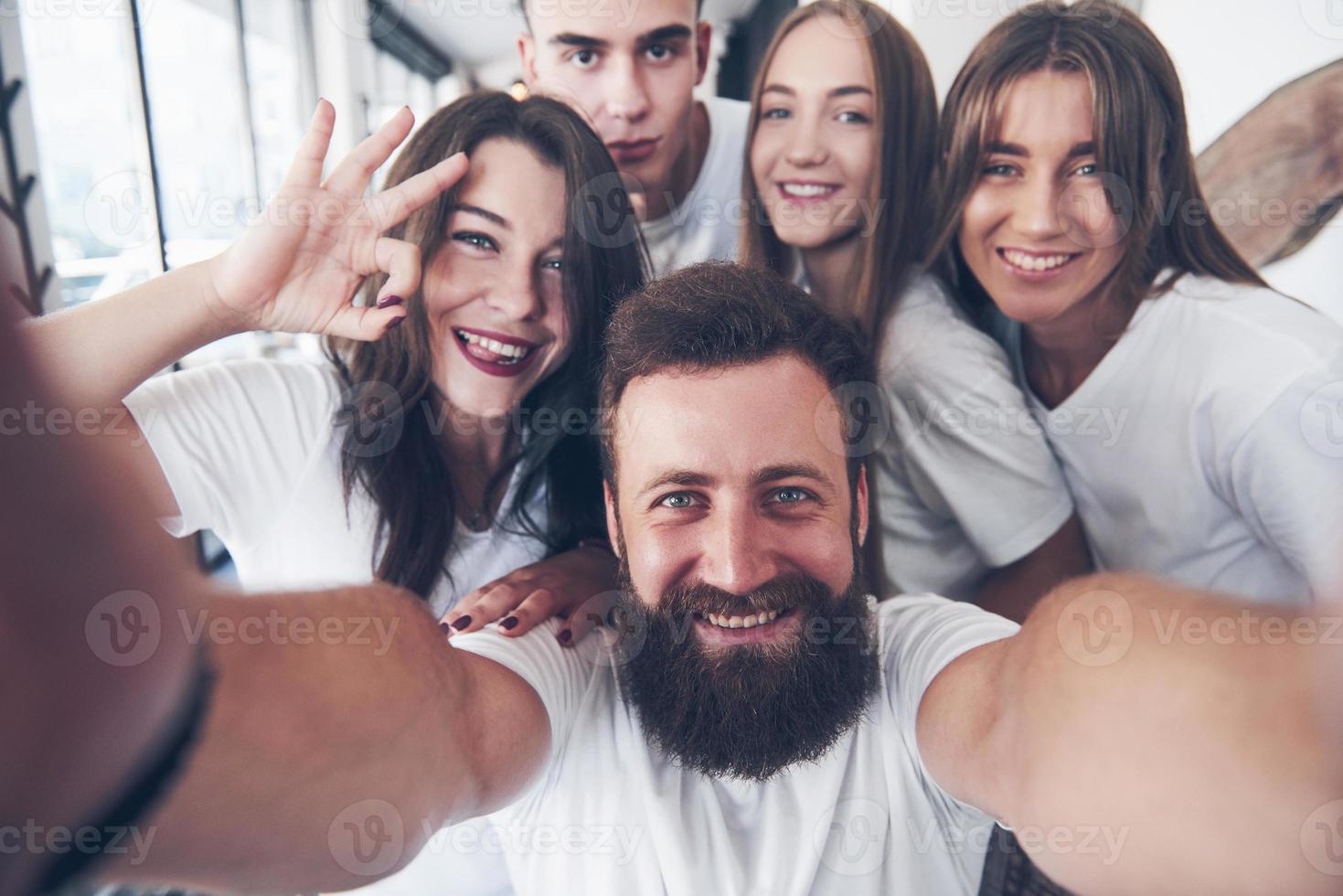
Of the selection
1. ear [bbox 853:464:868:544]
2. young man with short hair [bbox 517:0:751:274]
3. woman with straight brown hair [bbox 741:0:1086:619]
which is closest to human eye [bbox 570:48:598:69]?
young man with short hair [bbox 517:0:751:274]

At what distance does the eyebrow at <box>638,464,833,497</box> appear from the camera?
36.5 inches

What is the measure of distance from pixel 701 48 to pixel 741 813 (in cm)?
145

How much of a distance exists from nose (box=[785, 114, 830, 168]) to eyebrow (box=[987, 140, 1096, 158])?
0.27m

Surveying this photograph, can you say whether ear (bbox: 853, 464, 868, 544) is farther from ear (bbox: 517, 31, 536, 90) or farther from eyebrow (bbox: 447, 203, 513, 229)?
ear (bbox: 517, 31, 536, 90)

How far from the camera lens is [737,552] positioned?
912 mm

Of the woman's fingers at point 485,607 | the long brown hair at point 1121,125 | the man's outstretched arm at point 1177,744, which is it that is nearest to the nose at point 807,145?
the long brown hair at point 1121,125

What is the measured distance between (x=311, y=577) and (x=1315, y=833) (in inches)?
46.0

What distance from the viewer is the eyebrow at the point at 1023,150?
3.96 feet

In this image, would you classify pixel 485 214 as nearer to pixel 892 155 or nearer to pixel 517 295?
pixel 517 295

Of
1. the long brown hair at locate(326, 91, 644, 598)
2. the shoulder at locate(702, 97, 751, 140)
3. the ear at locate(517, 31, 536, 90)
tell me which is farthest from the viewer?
the shoulder at locate(702, 97, 751, 140)

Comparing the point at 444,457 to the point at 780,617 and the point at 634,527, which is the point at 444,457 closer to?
the point at 634,527

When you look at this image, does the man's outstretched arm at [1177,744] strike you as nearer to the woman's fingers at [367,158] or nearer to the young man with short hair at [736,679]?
the young man with short hair at [736,679]

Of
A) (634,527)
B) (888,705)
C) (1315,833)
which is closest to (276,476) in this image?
(634,527)

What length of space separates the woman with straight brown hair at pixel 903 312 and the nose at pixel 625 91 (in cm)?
22
